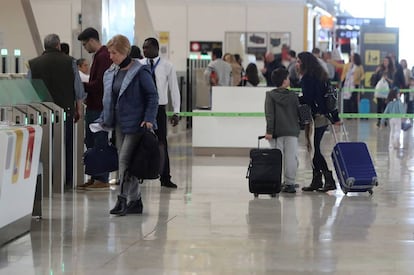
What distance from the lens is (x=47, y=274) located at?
6.32 m

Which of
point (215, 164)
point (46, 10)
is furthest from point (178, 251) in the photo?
point (46, 10)

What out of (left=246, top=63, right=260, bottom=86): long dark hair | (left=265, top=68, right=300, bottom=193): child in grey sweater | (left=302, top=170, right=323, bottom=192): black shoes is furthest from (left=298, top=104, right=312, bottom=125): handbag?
(left=246, top=63, right=260, bottom=86): long dark hair

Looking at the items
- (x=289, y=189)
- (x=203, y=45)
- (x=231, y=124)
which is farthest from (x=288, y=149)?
(x=203, y=45)

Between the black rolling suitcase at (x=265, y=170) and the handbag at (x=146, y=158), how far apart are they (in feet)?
5.84

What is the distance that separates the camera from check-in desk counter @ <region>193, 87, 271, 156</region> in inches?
593

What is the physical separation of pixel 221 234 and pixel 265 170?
7.84ft

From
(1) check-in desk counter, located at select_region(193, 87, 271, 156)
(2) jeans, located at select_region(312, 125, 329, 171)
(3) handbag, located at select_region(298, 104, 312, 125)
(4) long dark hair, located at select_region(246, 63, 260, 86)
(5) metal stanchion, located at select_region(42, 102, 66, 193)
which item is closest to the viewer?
(5) metal stanchion, located at select_region(42, 102, 66, 193)

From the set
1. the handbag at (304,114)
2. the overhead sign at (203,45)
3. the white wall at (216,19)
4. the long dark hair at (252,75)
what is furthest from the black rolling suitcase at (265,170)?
the overhead sign at (203,45)

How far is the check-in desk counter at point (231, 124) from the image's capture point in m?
15.1

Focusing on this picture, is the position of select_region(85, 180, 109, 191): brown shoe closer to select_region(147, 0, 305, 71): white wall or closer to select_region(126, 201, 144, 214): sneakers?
select_region(126, 201, 144, 214): sneakers

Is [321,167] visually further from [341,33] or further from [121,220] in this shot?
[341,33]

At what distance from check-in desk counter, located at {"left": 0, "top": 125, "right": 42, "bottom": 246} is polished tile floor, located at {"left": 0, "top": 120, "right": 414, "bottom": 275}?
5.9 inches

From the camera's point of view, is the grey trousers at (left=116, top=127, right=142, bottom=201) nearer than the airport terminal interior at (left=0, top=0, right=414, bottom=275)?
No

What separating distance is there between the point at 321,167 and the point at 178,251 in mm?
4119
